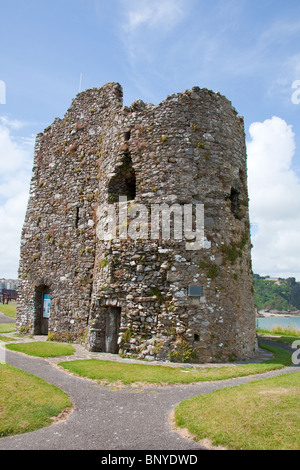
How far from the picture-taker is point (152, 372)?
8.98m

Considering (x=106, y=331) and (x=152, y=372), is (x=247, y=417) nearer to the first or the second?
(x=152, y=372)

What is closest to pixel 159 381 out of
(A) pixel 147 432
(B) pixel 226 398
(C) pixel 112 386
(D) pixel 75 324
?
(C) pixel 112 386

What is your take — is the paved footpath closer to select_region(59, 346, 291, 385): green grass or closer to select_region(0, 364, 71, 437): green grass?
select_region(0, 364, 71, 437): green grass

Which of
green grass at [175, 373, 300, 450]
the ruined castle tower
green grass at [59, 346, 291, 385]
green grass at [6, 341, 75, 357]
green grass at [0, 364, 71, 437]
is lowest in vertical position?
green grass at [6, 341, 75, 357]

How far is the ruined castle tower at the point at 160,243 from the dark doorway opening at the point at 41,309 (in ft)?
3.78

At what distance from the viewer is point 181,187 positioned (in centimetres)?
1188

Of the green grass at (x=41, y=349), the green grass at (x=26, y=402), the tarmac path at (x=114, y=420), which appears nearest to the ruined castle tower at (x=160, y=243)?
the green grass at (x=41, y=349)

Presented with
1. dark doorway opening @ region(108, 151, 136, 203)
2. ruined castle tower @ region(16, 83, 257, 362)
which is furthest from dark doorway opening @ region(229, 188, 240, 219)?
dark doorway opening @ region(108, 151, 136, 203)

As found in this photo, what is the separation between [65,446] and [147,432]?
1237 mm

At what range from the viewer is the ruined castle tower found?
11.1 meters

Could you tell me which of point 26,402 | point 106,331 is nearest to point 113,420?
point 26,402

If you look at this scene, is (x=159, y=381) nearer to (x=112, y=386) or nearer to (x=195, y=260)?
(x=112, y=386)

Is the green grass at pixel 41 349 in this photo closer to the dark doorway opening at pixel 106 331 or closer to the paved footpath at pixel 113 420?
the dark doorway opening at pixel 106 331

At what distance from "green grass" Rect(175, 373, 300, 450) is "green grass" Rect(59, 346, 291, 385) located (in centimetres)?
150
